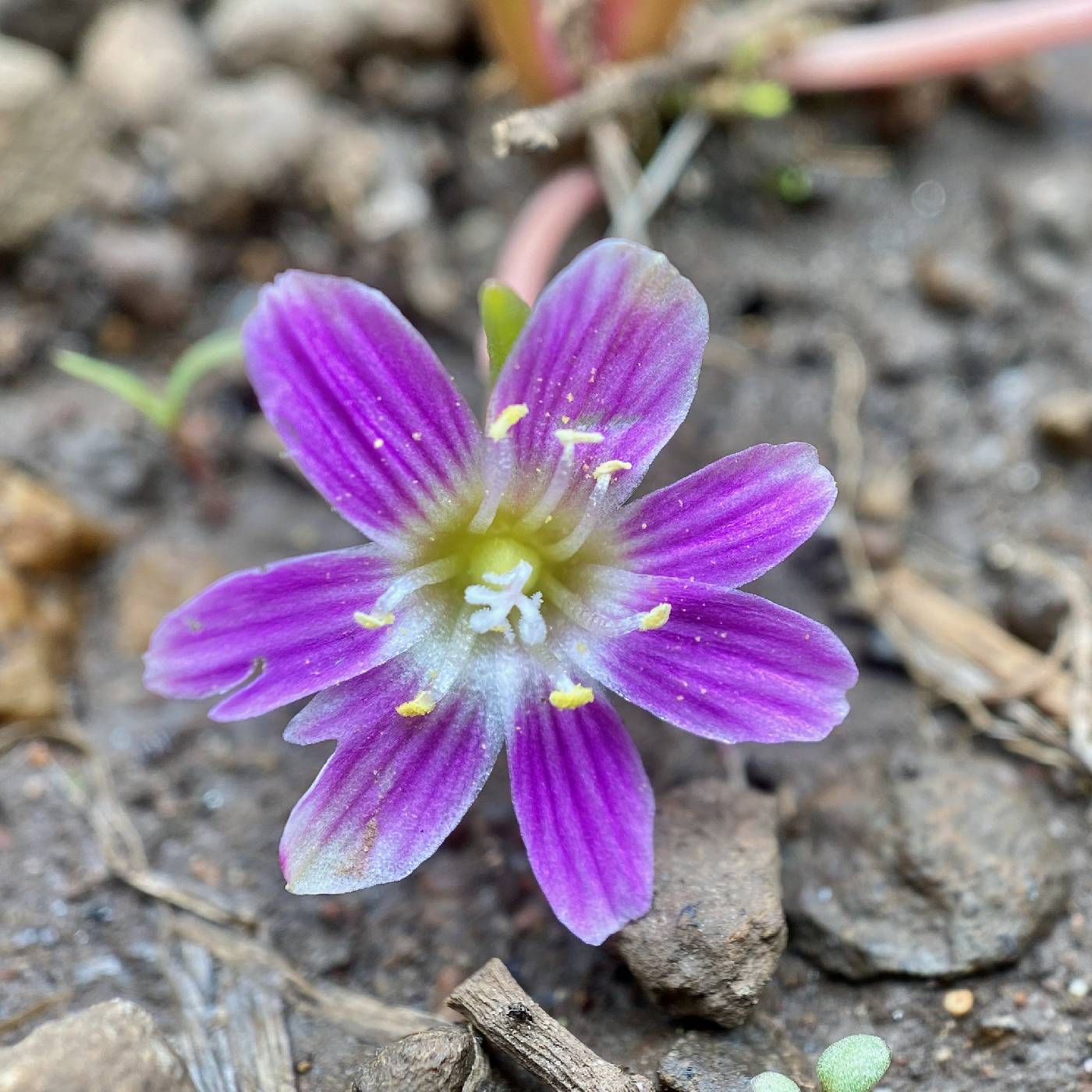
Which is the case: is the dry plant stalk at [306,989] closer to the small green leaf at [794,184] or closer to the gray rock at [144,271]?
the gray rock at [144,271]

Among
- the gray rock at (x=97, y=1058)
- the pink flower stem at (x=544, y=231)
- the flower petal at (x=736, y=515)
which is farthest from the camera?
the pink flower stem at (x=544, y=231)

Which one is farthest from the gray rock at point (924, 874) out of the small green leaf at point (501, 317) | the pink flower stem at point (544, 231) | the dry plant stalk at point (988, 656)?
the pink flower stem at point (544, 231)

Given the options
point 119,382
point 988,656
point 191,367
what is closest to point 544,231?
point 191,367

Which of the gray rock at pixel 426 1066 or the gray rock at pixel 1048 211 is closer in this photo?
the gray rock at pixel 426 1066

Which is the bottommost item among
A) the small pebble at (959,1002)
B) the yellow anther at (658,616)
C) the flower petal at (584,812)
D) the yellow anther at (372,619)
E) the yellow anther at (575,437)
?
the small pebble at (959,1002)

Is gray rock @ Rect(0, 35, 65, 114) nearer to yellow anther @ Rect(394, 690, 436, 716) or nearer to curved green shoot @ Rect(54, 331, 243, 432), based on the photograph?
curved green shoot @ Rect(54, 331, 243, 432)

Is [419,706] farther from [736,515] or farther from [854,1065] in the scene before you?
[854,1065]

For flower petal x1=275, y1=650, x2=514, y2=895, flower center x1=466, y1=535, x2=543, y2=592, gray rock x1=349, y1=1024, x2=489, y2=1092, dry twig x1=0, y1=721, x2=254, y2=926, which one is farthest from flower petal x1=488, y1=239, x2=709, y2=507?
dry twig x1=0, y1=721, x2=254, y2=926
